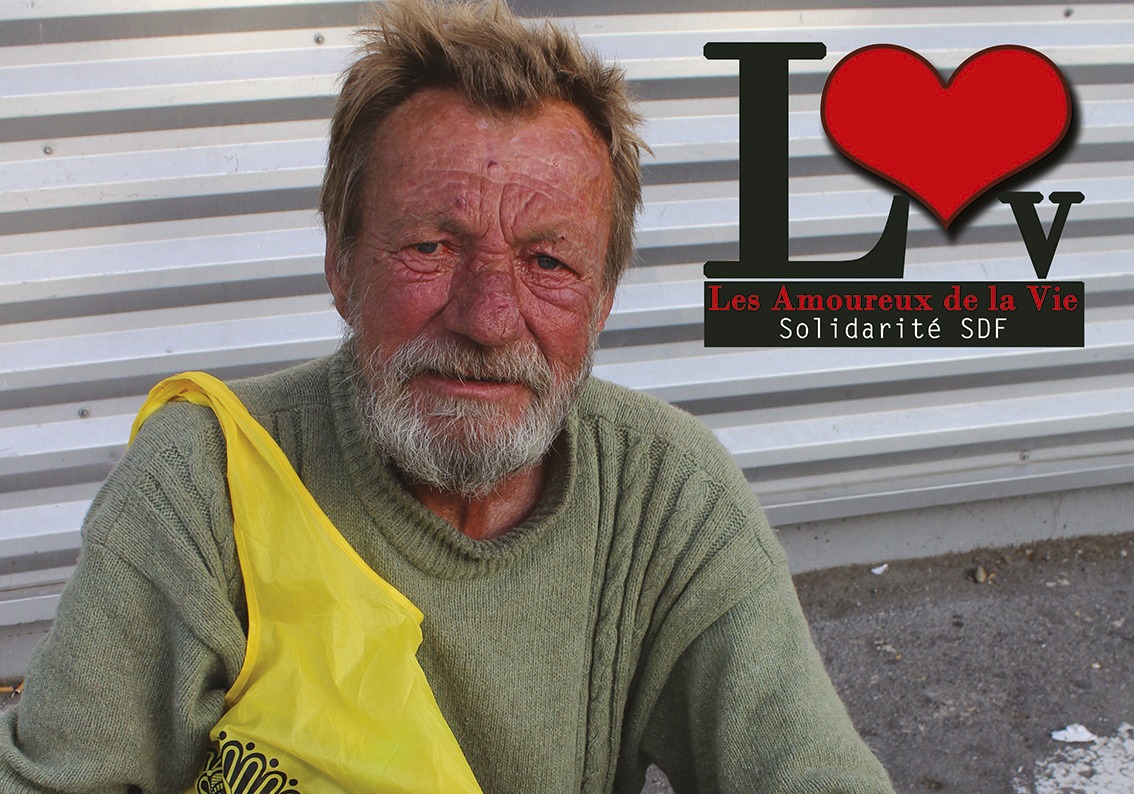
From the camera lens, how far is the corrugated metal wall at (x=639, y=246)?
3.11 metres

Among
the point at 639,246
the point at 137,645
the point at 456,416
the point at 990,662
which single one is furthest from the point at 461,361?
the point at 990,662

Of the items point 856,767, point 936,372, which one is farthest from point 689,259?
point 856,767

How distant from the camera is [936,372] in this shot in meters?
3.82

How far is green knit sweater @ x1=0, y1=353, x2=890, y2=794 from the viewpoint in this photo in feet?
5.64

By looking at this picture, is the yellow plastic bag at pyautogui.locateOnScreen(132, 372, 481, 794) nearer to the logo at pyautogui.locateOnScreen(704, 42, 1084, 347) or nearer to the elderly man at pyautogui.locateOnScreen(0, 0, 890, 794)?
the elderly man at pyautogui.locateOnScreen(0, 0, 890, 794)

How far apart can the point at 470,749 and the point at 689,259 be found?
2046mm

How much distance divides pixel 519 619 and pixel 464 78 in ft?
2.98

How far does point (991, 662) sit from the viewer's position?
3.54 meters

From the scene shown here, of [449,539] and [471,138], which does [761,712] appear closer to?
[449,539]

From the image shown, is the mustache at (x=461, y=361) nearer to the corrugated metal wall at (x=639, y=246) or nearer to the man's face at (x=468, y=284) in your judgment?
the man's face at (x=468, y=284)

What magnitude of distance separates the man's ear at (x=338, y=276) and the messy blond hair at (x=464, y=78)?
0.6 inches

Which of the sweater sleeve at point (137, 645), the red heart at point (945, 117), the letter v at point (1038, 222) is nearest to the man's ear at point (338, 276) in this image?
Result: the sweater sleeve at point (137, 645)

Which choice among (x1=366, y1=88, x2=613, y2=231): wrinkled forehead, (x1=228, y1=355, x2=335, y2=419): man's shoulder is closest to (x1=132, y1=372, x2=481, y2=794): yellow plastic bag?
(x1=228, y1=355, x2=335, y2=419): man's shoulder

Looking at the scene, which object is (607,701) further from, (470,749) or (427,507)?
(427,507)
